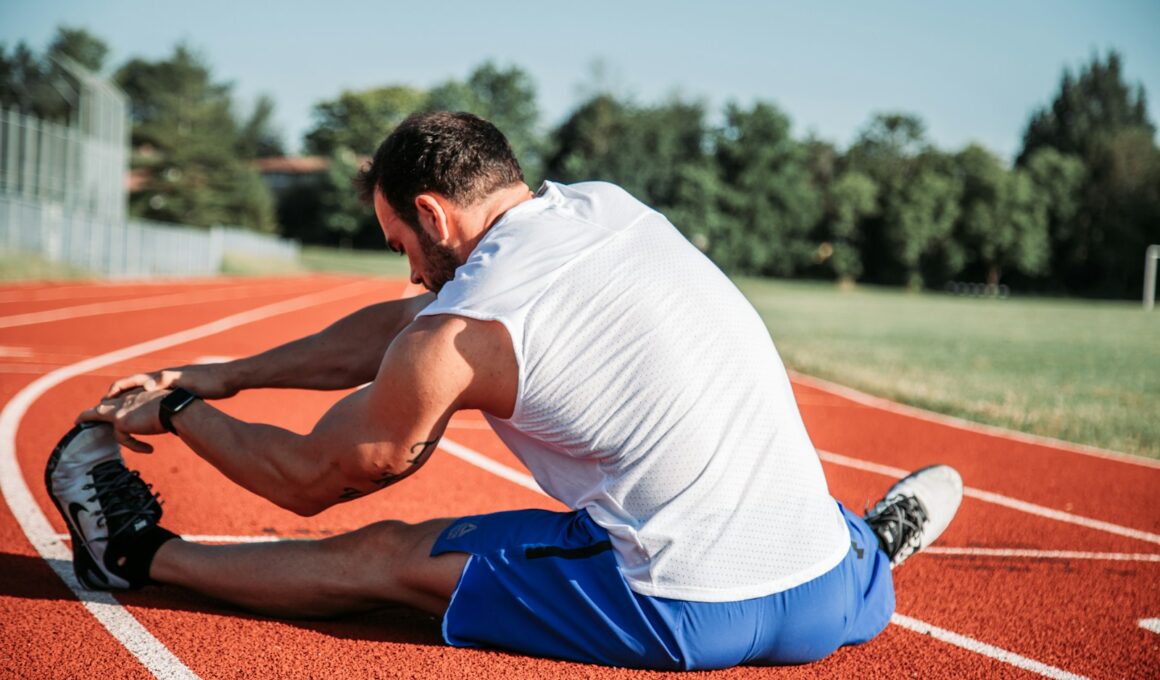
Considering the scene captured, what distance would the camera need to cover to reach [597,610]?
102 inches

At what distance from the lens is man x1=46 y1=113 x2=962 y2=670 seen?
2.37 meters

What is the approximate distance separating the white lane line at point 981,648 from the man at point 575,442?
1.42 feet

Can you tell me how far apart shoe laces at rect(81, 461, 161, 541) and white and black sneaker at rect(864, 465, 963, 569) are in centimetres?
243

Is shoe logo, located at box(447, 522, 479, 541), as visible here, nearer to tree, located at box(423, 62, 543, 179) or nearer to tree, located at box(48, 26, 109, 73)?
tree, located at box(423, 62, 543, 179)

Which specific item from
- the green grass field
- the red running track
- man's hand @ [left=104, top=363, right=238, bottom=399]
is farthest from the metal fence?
man's hand @ [left=104, top=363, right=238, bottom=399]

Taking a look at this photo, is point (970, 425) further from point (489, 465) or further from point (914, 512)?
point (914, 512)

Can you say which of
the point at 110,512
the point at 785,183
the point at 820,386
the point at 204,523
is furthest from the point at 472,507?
the point at 785,183

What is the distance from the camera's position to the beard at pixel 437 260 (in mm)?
2611

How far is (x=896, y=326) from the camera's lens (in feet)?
80.9

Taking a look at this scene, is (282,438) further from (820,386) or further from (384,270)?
(384,270)

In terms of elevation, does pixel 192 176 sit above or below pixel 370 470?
above

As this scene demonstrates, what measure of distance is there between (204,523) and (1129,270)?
74209 millimetres

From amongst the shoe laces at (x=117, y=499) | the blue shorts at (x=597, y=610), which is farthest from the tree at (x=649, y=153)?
the blue shorts at (x=597, y=610)

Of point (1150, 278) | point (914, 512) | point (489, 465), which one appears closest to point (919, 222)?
point (1150, 278)
